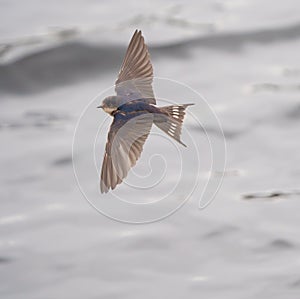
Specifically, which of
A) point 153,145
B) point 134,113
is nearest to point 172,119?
point 134,113

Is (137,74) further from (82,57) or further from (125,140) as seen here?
(82,57)

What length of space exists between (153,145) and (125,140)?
2.55 m

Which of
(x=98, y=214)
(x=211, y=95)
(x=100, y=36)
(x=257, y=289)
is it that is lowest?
(x=257, y=289)

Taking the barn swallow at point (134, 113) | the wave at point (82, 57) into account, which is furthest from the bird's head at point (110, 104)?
the wave at point (82, 57)

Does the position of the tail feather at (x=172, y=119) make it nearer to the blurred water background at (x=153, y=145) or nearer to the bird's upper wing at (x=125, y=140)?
the bird's upper wing at (x=125, y=140)

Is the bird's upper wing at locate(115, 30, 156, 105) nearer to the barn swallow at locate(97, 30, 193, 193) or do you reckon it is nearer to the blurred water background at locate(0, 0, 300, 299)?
the barn swallow at locate(97, 30, 193, 193)

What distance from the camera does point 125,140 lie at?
2.46 m

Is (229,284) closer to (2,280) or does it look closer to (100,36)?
(2,280)

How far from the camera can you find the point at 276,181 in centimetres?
470

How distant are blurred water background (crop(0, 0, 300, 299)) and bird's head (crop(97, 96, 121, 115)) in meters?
1.50

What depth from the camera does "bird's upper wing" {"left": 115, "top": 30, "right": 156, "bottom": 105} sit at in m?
2.49

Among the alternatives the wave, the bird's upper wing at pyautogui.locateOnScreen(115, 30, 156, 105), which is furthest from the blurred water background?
the bird's upper wing at pyautogui.locateOnScreen(115, 30, 156, 105)

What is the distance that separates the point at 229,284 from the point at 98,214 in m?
0.81

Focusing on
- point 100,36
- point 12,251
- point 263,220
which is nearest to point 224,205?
point 263,220
